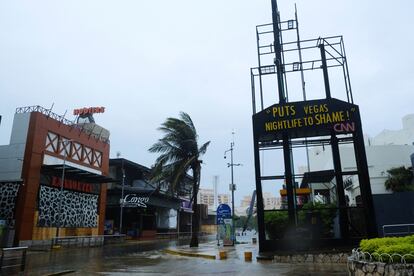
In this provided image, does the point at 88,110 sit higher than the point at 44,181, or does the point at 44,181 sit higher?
the point at 88,110

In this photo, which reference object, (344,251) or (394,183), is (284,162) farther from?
(394,183)

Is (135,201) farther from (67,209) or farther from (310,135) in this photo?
(310,135)

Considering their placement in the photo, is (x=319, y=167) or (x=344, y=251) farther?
(x=319, y=167)

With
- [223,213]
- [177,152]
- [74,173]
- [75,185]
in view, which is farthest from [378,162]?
[75,185]

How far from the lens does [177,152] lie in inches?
1134

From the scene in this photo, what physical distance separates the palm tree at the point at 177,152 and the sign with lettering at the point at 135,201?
2162cm

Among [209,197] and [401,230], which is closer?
[401,230]

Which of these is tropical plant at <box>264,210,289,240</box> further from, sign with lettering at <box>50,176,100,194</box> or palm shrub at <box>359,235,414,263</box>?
sign with lettering at <box>50,176,100,194</box>

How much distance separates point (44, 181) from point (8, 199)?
3.31 metres

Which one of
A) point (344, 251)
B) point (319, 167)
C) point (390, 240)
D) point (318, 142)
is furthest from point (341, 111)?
point (319, 167)

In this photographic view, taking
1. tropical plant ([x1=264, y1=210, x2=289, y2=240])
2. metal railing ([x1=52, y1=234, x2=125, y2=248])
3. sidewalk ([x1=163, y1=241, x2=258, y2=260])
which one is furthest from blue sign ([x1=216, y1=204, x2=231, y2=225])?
tropical plant ([x1=264, y1=210, x2=289, y2=240])

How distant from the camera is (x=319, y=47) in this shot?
20.4m

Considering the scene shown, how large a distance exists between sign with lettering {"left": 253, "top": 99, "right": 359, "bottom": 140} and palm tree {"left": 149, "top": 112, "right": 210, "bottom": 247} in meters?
10.5

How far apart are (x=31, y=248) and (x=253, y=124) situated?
70.3 feet
